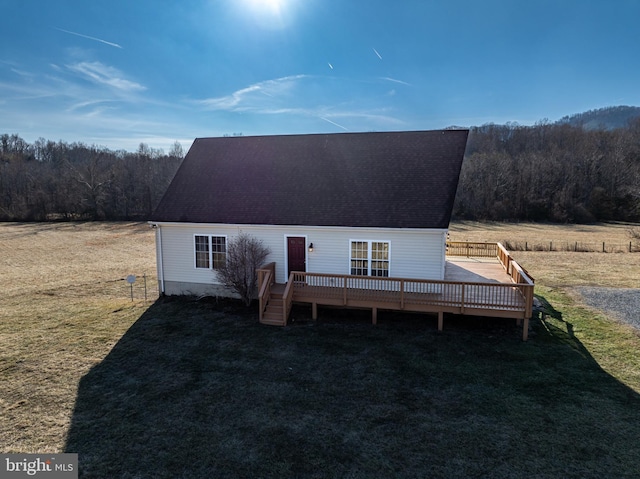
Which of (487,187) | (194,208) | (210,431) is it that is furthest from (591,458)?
(487,187)

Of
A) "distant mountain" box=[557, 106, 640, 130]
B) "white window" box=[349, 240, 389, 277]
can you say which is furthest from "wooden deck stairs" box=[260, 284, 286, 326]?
"distant mountain" box=[557, 106, 640, 130]

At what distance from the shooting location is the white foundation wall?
1206cm

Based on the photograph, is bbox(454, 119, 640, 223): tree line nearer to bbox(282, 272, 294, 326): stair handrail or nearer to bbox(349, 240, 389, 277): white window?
bbox(349, 240, 389, 277): white window

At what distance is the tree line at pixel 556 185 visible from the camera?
5022 cm

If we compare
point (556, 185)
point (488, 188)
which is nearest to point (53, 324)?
point (488, 188)

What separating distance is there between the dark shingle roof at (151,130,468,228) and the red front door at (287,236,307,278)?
687 millimetres

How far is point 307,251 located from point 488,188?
48.7 metres

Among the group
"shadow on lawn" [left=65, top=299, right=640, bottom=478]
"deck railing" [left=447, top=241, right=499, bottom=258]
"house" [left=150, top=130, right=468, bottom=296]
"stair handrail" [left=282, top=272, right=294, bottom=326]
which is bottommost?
"shadow on lawn" [left=65, top=299, right=640, bottom=478]

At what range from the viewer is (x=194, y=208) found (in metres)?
14.3

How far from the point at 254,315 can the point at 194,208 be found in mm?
4951

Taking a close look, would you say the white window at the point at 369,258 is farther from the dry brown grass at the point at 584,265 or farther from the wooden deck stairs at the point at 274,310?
the dry brown grass at the point at 584,265

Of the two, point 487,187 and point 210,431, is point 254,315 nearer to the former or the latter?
point 210,431

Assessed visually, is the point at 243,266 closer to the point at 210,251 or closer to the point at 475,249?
the point at 210,251

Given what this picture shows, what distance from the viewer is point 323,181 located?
14211mm
